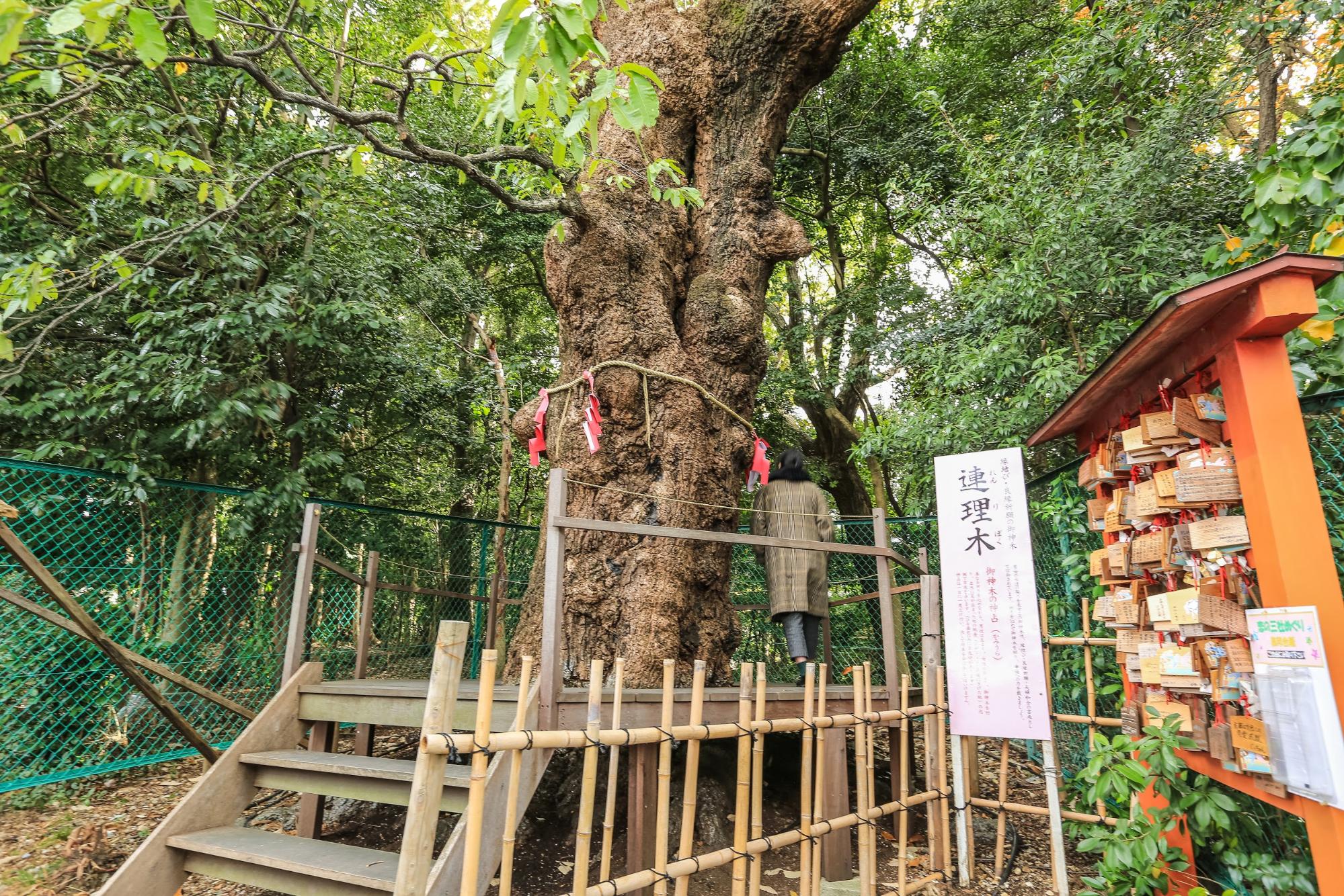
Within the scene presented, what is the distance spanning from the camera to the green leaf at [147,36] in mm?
2035

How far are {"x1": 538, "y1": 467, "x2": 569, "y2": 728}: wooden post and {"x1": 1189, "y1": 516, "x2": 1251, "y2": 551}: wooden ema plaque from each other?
2.40 meters

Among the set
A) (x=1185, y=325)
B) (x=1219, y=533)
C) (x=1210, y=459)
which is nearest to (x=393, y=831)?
(x=1219, y=533)

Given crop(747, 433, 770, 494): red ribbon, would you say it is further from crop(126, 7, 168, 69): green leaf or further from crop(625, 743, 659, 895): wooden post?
crop(126, 7, 168, 69): green leaf

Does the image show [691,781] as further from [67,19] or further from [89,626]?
[67,19]

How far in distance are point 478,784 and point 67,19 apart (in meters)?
2.40

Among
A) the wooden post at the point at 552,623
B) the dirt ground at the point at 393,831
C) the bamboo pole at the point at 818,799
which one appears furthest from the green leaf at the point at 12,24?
the dirt ground at the point at 393,831

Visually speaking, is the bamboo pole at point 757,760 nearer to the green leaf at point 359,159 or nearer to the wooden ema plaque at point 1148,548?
the wooden ema plaque at point 1148,548

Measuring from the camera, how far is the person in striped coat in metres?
4.66

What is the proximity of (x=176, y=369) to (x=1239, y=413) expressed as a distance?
557cm

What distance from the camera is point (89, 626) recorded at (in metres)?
3.24

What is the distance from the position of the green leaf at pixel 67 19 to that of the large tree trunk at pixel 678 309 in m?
2.92

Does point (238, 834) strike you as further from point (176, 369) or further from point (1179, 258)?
point (1179, 258)

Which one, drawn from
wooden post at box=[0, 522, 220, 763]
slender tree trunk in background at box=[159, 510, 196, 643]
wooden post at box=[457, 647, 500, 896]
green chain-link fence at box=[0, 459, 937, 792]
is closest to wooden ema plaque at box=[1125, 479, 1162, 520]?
wooden post at box=[457, 647, 500, 896]

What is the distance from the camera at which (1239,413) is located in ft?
7.73
